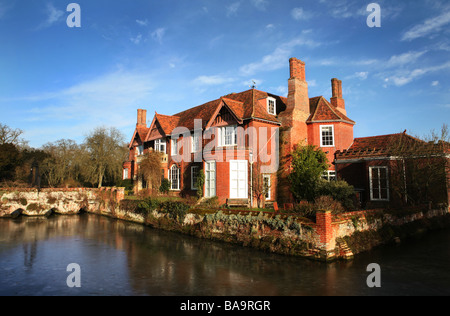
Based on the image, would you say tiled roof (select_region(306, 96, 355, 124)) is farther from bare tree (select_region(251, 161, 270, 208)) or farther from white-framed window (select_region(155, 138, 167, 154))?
white-framed window (select_region(155, 138, 167, 154))

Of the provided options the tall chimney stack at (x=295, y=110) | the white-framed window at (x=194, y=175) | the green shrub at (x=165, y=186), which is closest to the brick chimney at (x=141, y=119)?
the green shrub at (x=165, y=186)

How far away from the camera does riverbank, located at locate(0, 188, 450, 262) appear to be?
13.0 meters

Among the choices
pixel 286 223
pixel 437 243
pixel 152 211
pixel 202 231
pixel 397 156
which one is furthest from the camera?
pixel 152 211

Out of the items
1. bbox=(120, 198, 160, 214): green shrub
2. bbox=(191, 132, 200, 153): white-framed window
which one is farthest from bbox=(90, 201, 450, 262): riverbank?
bbox=(191, 132, 200, 153): white-framed window

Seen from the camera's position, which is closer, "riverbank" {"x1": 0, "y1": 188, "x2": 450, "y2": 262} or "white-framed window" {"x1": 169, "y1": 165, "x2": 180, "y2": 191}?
"riverbank" {"x1": 0, "y1": 188, "x2": 450, "y2": 262}

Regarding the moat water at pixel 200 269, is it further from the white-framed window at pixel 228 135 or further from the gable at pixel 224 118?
the gable at pixel 224 118

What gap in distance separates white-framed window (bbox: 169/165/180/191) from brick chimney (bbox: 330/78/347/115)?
18.4 m

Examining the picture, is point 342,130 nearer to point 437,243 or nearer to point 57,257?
point 437,243

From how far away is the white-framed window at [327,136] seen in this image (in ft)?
86.6

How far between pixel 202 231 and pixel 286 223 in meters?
6.55

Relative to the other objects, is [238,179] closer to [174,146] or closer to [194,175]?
[194,175]

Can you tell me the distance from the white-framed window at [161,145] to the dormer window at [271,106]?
43.9ft
